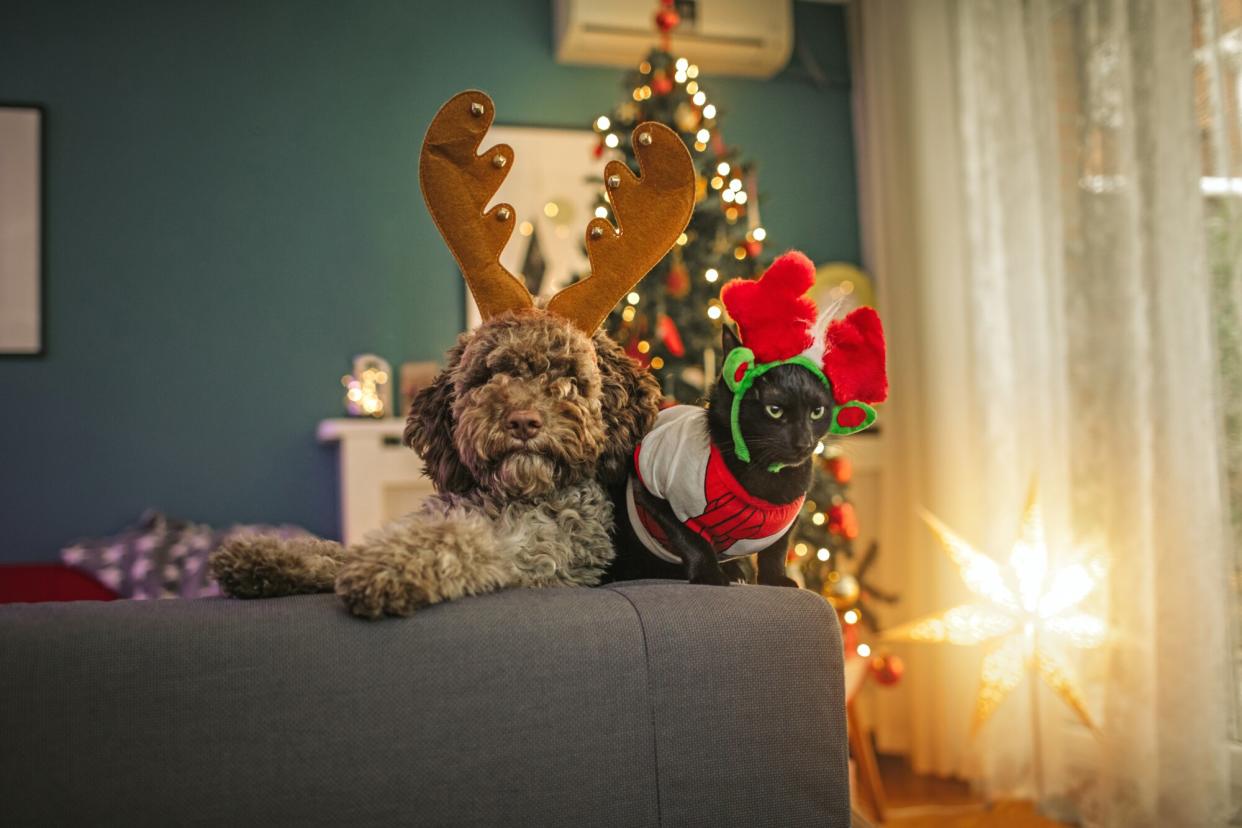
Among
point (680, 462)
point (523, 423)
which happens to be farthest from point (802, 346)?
point (523, 423)

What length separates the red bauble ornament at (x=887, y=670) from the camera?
2.88 meters

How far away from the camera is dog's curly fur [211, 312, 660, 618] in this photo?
864 millimetres

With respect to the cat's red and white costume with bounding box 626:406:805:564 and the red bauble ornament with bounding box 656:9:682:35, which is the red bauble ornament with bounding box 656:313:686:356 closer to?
the red bauble ornament with bounding box 656:9:682:35

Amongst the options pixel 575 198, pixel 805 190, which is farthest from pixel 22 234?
pixel 805 190

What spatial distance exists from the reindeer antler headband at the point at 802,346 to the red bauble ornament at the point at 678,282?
5.79 feet

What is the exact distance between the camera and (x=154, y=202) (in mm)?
3324

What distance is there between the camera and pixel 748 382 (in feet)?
2.90

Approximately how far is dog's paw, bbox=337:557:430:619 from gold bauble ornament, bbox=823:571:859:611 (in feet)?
6.70

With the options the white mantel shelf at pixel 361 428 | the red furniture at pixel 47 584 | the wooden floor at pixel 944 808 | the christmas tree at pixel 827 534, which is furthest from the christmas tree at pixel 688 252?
the red furniture at pixel 47 584

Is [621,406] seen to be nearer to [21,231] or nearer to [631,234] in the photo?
[631,234]

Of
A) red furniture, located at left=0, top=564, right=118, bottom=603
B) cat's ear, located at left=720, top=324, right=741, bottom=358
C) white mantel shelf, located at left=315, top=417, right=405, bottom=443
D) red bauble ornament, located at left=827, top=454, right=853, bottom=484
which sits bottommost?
red furniture, located at left=0, top=564, right=118, bottom=603

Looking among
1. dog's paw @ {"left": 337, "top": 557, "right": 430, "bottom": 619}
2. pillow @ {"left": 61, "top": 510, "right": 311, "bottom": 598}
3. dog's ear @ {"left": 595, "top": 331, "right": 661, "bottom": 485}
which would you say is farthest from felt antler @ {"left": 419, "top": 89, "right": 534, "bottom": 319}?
pillow @ {"left": 61, "top": 510, "right": 311, "bottom": 598}

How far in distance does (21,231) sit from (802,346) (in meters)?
3.30

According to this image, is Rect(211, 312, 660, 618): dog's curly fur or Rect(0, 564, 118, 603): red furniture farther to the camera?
Rect(0, 564, 118, 603): red furniture
